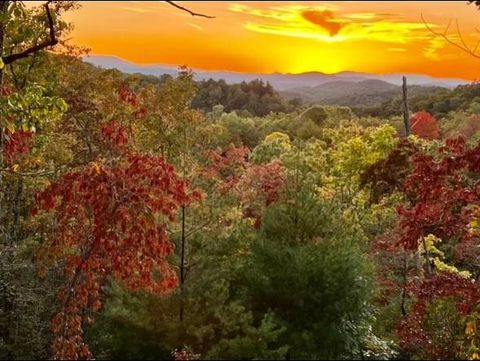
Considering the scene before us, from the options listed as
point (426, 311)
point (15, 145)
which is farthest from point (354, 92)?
point (426, 311)

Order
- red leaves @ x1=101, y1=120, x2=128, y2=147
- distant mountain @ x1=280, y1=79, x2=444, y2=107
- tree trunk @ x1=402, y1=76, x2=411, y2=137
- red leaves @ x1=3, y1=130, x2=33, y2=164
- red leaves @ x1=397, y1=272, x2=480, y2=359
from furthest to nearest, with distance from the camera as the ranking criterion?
distant mountain @ x1=280, y1=79, x2=444, y2=107
tree trunk @ x1=402, y1=76, x2=411, y2=137
red leaves @ x1=3, y1=130, x2=33, y2=164
red leaves @ x1=101, y1=120, x2=128, y2=147
red leaves @ x1=397, y1=272, x2=480, y2=359

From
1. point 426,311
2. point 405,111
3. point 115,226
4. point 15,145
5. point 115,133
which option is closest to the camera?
point 115,226

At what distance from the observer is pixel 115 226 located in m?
6.93

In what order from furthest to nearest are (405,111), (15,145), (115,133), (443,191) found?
(405,111) < (15,145) < (115,133) < (443,191)

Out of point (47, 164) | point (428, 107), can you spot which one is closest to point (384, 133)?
point (47, 164)

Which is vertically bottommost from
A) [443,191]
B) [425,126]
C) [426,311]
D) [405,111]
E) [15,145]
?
[426,311]

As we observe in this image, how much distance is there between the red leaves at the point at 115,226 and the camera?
6836 millimetres

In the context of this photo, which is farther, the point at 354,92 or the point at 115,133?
the point at 354,92

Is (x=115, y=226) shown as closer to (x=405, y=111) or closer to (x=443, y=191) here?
(x=443, y=191)

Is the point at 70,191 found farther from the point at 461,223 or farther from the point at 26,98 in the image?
the point at 461,223

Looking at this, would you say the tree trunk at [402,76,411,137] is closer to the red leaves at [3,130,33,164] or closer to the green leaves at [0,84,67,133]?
the red leaves at [3,130,33,164]

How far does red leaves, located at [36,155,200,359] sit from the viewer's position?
684 centimetres

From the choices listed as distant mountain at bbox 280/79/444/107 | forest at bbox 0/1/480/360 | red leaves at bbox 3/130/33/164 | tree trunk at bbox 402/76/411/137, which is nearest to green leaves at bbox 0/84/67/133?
forest at bbox 0/1/480/360

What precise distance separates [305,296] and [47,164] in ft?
29.2
